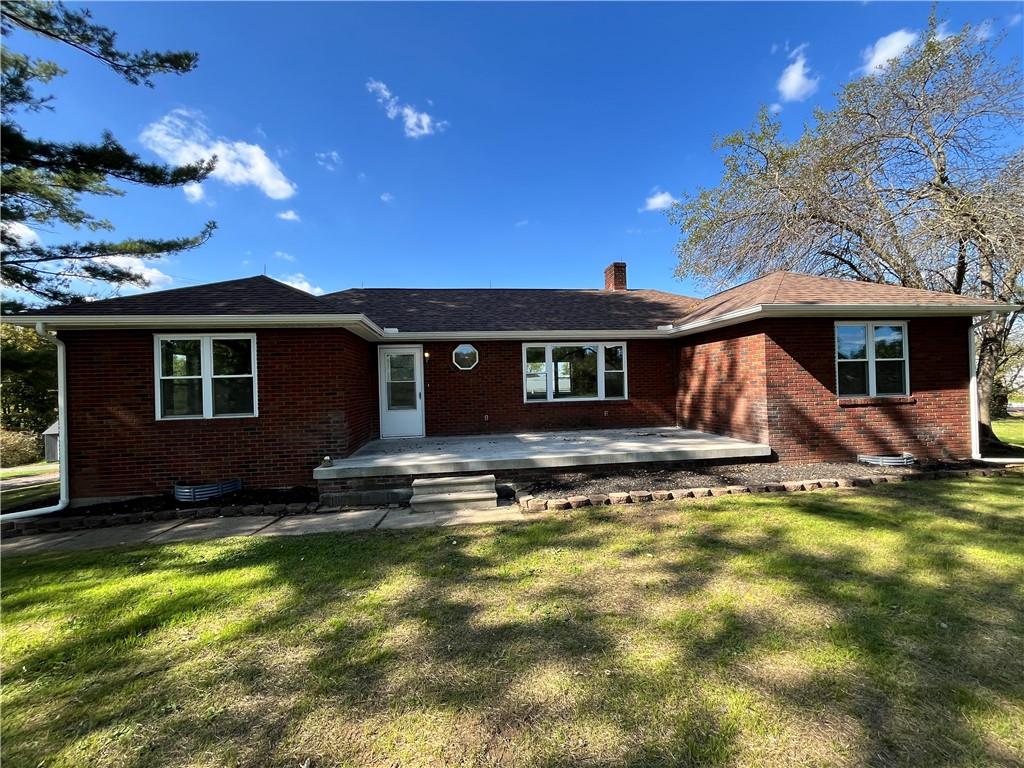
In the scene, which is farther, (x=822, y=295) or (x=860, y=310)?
(x=822, y=295)

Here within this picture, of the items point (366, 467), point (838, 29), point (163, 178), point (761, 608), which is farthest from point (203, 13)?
point (838, 29)

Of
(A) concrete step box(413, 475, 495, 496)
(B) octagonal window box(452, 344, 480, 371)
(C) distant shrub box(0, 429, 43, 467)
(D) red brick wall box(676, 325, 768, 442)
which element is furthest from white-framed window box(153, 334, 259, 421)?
(C) distant shrub box(0, 429, 43, 467)

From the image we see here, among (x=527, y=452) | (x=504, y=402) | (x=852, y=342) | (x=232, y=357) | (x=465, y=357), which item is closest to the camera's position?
(x=232, y=357)

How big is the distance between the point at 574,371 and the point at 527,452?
11.1 ft

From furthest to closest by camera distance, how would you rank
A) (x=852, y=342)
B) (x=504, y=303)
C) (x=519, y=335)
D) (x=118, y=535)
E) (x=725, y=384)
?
(x=504, y=303)
(x=519, y=335)
(x=725, y=384)
(x=852, y=342)
(x=118, y=535)

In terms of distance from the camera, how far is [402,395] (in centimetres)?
973

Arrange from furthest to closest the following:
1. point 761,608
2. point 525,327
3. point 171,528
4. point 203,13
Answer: point 525,327 → point 203,13 → point 171,528 → point 761,608

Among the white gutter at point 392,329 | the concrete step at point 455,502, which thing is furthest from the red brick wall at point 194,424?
the concrete step at point 455,502

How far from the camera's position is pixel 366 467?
254 inches

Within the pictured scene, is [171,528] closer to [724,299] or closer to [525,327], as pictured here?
[525,327]

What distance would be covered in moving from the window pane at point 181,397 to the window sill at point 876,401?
11026 mm

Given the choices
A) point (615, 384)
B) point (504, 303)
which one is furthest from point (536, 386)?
point (504, 303)

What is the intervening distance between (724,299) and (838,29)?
23.6 feet

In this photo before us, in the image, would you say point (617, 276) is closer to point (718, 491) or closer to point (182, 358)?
point (718, 491)
